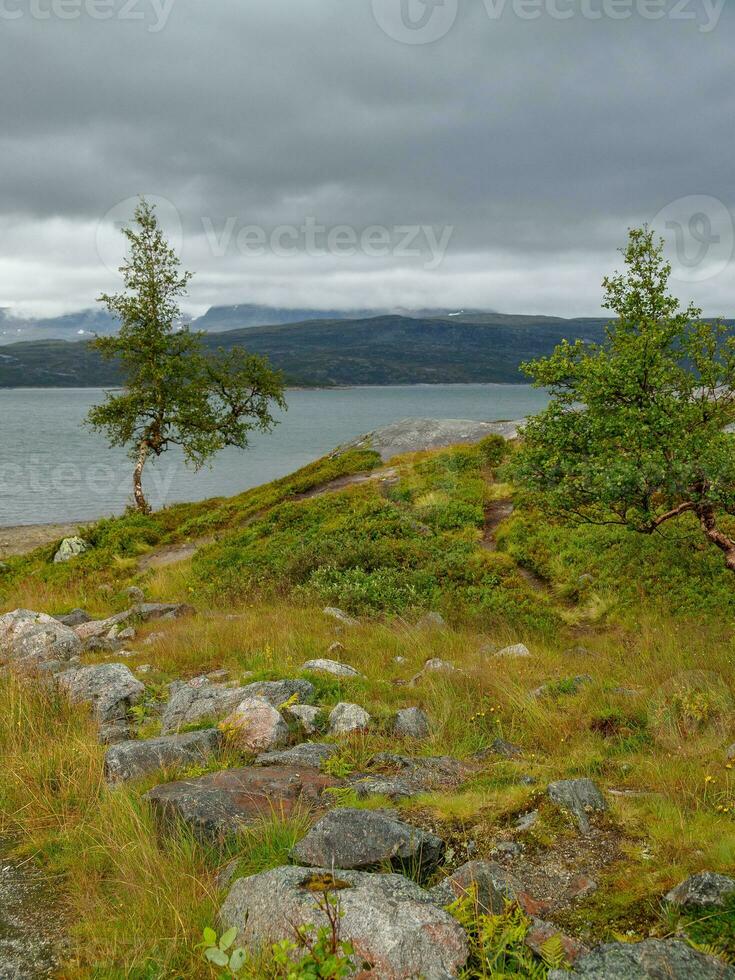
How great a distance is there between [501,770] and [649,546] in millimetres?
11721

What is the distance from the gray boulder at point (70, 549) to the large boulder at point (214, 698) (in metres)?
19.1

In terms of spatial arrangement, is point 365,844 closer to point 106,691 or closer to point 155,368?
point 106,691

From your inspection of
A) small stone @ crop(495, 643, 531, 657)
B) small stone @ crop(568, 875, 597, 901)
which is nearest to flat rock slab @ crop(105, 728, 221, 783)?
small stone @ crop(568, 875, 597, 901)

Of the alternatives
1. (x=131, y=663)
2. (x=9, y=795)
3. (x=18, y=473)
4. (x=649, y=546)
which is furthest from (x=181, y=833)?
(x=18, y=473)

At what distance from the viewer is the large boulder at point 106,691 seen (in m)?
8.66

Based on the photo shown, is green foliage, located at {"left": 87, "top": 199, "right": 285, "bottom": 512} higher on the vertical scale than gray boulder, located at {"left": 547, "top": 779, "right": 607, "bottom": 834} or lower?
higher

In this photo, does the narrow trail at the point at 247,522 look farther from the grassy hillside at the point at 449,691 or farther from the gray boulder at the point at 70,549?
the gray boulder at the point at 70,549

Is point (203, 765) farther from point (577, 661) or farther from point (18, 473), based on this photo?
point (18, 473)

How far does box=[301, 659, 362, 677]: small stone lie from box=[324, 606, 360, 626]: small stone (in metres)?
3.47

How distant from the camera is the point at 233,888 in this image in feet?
14.5

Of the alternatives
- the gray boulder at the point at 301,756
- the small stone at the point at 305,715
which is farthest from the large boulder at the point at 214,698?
the gray boulder at the point at 301,756

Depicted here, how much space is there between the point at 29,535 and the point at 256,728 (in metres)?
39.2

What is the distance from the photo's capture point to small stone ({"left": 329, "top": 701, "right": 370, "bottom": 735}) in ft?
26.2

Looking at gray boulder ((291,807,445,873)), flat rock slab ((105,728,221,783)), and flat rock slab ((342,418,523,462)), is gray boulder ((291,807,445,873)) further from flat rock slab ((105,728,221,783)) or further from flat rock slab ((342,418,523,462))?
flat rock slab ((342,418,523,462))
